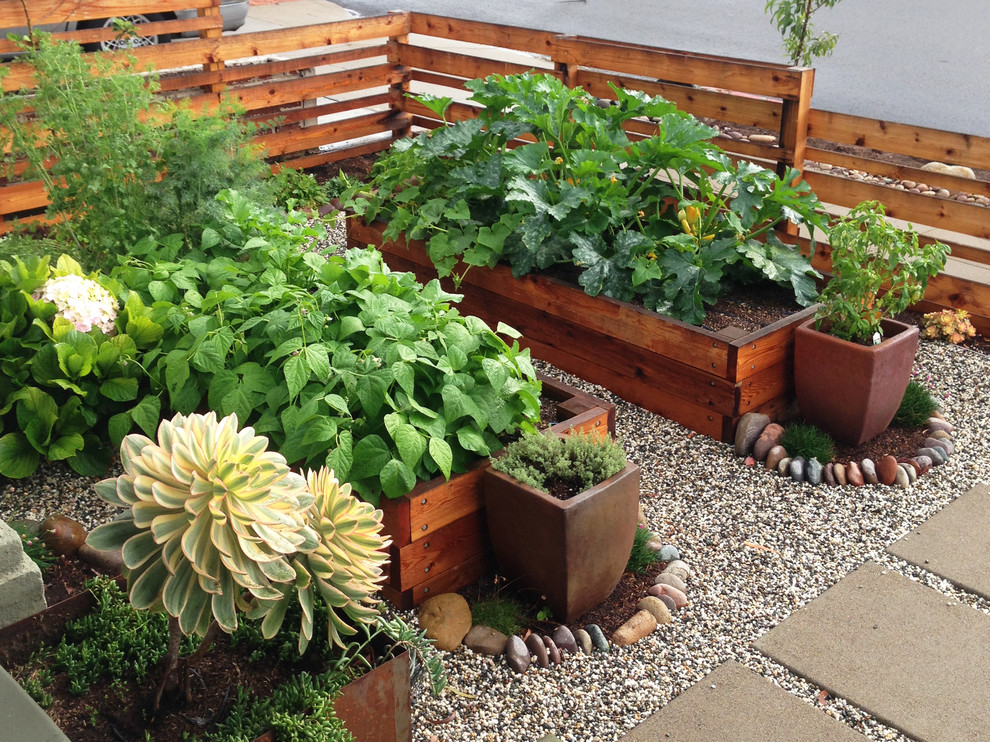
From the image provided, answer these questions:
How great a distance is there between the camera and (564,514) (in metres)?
2.69

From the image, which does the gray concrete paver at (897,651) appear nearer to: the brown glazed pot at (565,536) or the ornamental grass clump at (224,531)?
the brown glazed pot at (565,536)

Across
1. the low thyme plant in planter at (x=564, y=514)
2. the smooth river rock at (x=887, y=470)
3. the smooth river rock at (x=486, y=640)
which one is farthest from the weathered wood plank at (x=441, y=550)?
the smooth river rock at (x=887, y=470)

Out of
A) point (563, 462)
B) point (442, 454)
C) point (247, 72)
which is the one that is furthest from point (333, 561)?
point (247, 72)

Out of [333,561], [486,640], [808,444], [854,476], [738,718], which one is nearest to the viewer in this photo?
[333,561]

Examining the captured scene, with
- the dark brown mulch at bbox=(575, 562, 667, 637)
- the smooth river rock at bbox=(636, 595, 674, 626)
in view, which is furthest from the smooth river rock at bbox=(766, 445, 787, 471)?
the smooth river rock at bbox=(636, 595, 674, 626)

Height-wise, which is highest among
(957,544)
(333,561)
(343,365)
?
(333,561)

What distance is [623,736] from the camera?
2.56 m

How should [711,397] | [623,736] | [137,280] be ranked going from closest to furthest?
[623,736] < [137,280] < [711,397]

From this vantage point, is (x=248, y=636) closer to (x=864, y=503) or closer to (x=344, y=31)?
(x=864, y=503)

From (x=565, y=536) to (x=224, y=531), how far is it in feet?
4.13

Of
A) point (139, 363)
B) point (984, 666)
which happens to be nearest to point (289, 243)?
point (139, 363)

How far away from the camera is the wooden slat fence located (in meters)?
4.83

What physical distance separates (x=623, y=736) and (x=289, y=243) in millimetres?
2171

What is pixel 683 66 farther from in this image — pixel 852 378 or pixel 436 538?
pixel 436 538
